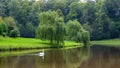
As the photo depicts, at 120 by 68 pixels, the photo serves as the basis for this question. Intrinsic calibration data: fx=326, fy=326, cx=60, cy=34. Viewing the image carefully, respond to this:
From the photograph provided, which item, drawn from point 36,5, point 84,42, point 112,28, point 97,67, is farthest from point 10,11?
point 97,67

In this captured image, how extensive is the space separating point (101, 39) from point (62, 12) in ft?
89.0

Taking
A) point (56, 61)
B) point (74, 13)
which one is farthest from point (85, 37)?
point (74, 13)

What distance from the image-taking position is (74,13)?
5822 inches

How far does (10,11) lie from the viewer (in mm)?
128500

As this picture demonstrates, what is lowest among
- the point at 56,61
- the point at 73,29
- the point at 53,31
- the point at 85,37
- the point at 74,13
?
the point at 85,37

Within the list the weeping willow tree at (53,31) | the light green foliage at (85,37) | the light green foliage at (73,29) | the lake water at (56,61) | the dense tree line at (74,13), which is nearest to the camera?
the lake water at (56,61)

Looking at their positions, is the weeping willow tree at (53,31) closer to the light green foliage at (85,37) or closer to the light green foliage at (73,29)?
the light green foliage at (85,37)

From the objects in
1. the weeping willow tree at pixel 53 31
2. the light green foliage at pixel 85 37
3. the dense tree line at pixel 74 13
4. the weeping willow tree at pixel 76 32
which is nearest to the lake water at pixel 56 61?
the weeping willow tree at pixel 53 31

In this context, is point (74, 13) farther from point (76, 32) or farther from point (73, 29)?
point (76, 32)

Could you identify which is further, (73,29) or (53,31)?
(73,29)

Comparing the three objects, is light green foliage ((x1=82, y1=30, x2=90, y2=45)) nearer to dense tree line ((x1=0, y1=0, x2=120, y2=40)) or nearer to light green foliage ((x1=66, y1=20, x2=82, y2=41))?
light green foliage ((x1=66, y1=20, x2=82, y2=41))

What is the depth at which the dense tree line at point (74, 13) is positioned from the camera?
126 m

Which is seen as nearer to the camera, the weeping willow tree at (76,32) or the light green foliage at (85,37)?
the light green foliage at (85,37)

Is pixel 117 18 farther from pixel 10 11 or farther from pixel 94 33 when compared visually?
pixel 10 11
